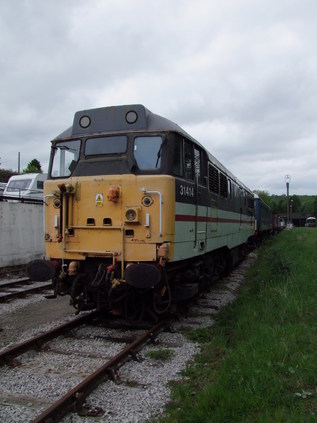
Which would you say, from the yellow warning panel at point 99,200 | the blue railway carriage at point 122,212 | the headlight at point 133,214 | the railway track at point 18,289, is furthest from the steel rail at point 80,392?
the railway track at point 18,289

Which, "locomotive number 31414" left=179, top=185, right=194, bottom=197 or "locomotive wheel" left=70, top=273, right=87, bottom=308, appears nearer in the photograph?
"locomotive wheel" left=70, top=273, right=87, bottom=308

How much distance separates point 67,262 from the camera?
662 cm

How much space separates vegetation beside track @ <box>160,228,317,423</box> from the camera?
3.60m

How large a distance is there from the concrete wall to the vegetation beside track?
8.76m

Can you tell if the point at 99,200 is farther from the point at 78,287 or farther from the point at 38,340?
the point at 38,340

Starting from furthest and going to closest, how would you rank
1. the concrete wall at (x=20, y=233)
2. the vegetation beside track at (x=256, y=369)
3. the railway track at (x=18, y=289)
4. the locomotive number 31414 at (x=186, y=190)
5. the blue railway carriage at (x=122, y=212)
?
the concrete wall at (x=20, y=233)
the railway track at (x=18, y=289)
the locomotive number 31414 at (x=186, y=190)
the blue railway carriage at (x=122, y=212)
the vegetation beside track at (x=256, y=369)

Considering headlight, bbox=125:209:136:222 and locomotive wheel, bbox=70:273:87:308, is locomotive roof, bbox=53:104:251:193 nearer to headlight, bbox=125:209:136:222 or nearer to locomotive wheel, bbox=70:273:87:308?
headlight, bbox=125:209:136:222

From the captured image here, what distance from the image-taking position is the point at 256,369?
4301 mm

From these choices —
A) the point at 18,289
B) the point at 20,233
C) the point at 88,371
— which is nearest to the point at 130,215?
the point at 88,371

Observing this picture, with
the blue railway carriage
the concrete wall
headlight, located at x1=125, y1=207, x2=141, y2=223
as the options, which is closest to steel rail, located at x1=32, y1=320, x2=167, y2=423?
the blue railway carriage

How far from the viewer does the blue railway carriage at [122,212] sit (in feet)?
19.7

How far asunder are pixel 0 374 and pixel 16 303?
4.08 metres

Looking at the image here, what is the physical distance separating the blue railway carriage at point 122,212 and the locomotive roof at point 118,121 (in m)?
0.02

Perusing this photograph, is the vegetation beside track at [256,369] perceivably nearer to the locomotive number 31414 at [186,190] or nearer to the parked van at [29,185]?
the locomotive number 31414 at [186,190]
